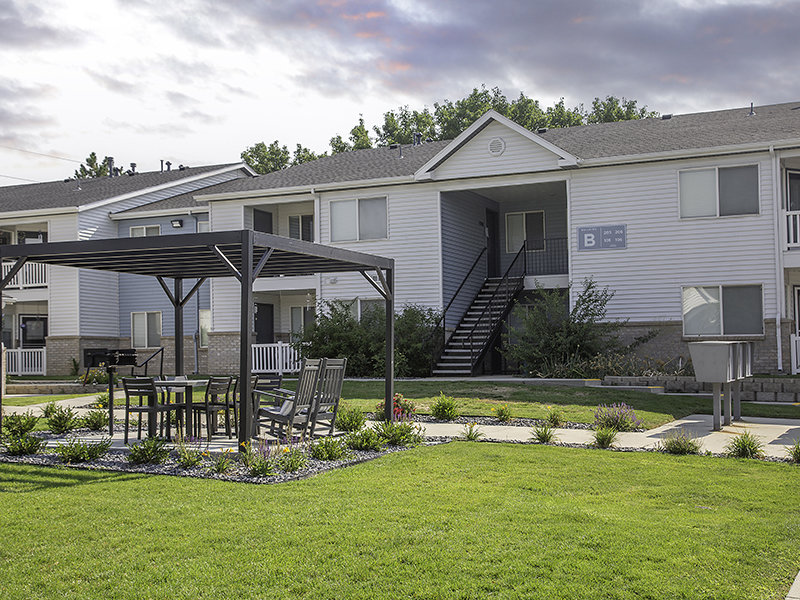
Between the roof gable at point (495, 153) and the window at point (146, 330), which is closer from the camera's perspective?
the roof gable at point (495, 153)

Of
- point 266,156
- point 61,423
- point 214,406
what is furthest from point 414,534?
point 266,156

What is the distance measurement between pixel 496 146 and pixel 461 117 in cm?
2580

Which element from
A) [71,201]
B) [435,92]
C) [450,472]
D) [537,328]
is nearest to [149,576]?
[450,472]

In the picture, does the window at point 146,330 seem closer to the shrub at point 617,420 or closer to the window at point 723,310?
the window at point 723,310

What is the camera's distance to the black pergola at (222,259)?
30.7 ft

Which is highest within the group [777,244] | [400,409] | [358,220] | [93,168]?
[93,168]

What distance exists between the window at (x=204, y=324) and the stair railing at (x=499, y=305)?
425 inches

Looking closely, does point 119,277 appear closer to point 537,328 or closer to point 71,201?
point 71,201

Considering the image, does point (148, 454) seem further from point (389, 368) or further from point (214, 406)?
point (389, 368)

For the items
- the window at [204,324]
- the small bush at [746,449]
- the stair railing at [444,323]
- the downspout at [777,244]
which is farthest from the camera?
the window at [204,324]

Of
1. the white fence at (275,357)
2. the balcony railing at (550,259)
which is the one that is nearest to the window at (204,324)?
the white fence at (275,357)

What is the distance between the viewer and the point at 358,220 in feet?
84.5

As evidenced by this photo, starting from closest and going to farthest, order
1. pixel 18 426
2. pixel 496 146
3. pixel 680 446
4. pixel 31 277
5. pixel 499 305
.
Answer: pixel 680 446 → pixel 18 426 → pixel 496 146 → pixel 499 305 → pixel 31 277

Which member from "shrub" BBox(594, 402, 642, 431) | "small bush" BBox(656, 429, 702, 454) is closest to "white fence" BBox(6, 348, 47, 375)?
"shrub" BBox(594, 402, 642, 431)
